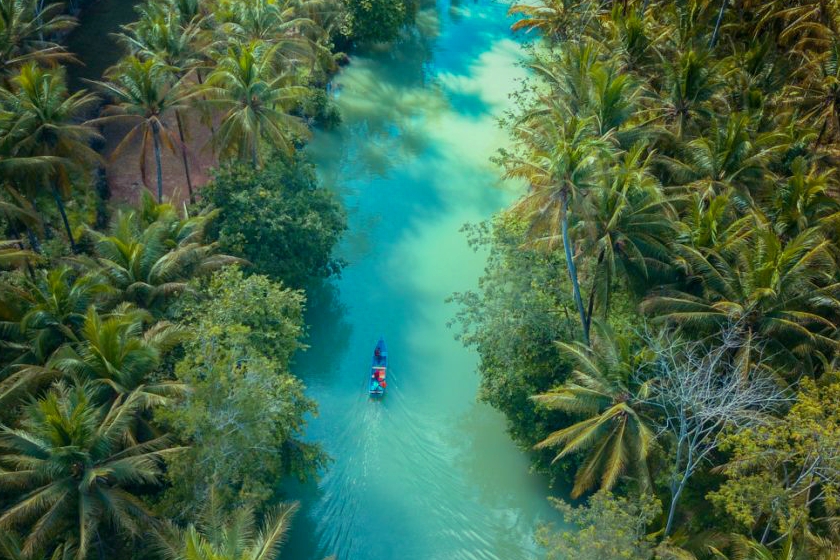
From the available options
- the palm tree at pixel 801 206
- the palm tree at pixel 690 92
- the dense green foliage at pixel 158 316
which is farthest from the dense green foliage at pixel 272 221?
the palm tree at pixel 801 206

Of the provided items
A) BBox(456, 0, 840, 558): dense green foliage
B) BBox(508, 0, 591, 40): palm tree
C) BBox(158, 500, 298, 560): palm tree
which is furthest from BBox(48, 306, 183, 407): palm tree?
BBox(508, 0, 591, 40): palm tree

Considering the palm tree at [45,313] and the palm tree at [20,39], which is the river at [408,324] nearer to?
the palm tree at [20,39]

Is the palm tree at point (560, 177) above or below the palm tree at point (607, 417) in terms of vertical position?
above

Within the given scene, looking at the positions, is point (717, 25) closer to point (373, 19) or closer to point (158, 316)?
point (373, 19)

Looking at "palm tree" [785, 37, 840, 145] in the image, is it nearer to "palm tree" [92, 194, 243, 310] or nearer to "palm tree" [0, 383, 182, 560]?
"palm tree" [92, 194, 243, 310]

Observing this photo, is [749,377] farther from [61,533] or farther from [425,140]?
[425,140]

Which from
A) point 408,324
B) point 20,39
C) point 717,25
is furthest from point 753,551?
point 20,39
